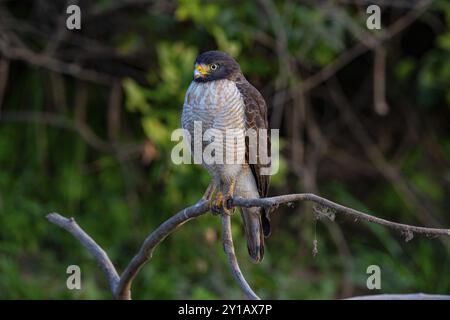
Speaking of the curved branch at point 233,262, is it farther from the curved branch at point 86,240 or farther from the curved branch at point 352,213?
the curved branch at point 86,240

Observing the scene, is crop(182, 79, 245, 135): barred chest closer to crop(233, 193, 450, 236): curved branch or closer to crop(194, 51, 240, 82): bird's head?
crop(194, 51, 240, 82): bird's head

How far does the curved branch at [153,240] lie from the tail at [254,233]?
2.59 feet

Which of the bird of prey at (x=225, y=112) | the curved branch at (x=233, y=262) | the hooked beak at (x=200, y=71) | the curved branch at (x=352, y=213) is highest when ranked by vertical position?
the hooked beak at (x=200, y=71)

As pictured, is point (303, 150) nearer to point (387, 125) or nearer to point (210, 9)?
point (387, 125)

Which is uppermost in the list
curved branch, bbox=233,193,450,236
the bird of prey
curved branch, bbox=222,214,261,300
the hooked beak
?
the hooked beak

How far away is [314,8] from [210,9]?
804mm

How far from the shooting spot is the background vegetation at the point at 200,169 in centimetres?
503

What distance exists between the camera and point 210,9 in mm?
4773

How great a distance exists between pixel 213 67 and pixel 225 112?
217mm

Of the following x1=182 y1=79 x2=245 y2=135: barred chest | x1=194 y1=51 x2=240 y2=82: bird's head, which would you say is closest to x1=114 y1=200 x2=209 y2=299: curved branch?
x1=182 y1=79 x2=245 y2=135: barred chest

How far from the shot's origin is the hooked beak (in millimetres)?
3304

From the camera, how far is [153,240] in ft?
8.87

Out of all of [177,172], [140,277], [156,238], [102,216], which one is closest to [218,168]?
[156,238]

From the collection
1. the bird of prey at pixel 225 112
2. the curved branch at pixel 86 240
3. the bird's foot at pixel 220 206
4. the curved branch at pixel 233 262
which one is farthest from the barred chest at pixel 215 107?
the curved branch at pixel 86 240
